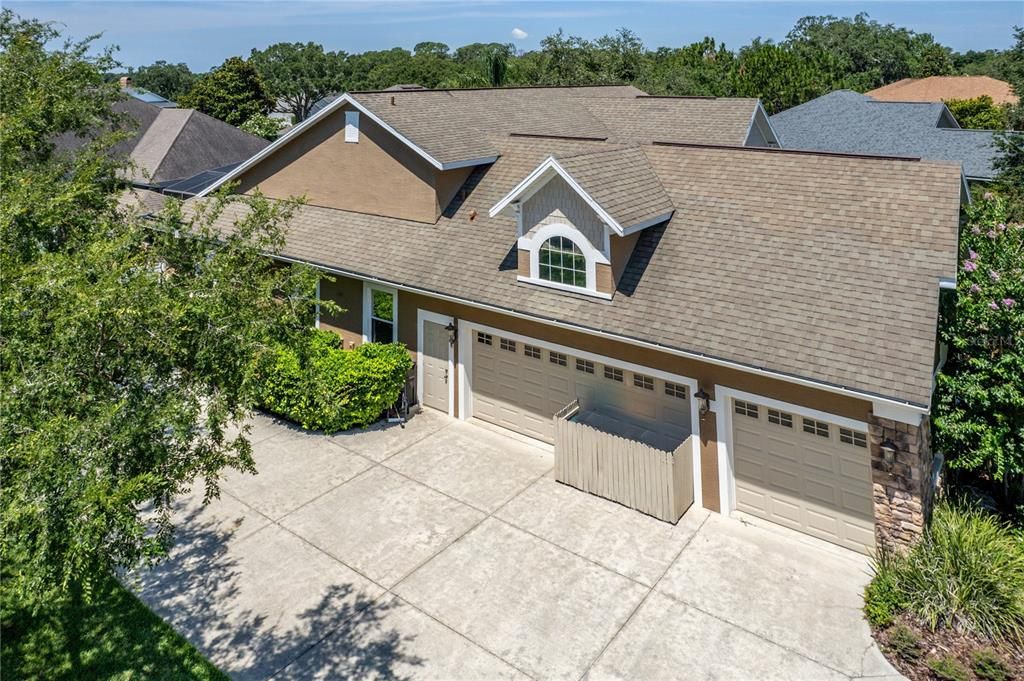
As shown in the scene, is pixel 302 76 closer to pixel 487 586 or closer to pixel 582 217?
pixel 582 217

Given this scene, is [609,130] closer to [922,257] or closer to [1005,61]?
[922,257]

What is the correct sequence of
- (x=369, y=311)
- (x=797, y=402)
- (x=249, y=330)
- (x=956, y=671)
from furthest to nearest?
(x=369, y=311) → (x=797, y=402) → (x=956, y=671) → (x=249, y=330)

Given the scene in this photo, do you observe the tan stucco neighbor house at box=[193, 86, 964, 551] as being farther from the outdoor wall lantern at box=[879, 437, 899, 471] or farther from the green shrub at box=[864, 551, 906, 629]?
the green shrub at box=[864, 551, 906, 629]

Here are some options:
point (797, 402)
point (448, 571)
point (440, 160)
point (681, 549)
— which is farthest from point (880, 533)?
point (440, 160)

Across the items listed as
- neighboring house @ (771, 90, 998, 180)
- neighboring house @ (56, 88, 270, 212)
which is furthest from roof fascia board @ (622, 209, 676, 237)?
neighboring house @ (56, 88, 270, 212)

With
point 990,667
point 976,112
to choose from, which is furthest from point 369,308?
point 976,112
